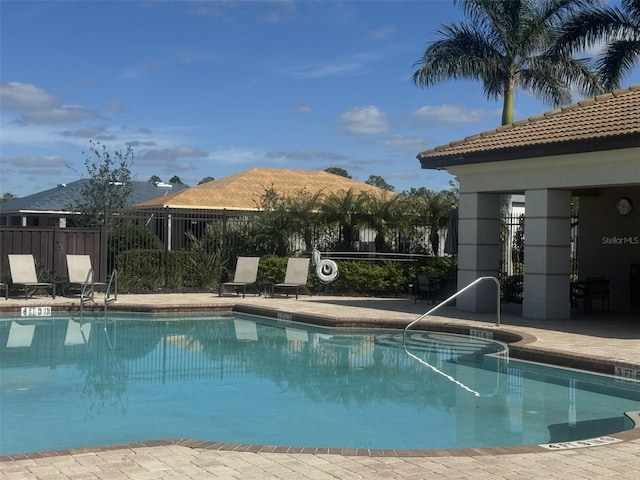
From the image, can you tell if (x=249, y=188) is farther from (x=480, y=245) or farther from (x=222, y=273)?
(x=480, y=245)

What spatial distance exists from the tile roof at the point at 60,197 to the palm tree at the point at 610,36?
23.8m

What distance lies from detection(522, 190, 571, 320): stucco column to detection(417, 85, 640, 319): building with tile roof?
0.07 feet

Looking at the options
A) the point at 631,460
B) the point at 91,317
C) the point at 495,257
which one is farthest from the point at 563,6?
the point at 631,460

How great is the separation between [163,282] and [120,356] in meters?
10.7

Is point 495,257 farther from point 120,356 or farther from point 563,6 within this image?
point 563,6

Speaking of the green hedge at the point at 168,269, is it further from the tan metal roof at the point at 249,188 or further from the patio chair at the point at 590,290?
the patio chair at the point at 590,290

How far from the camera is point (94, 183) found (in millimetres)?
31625

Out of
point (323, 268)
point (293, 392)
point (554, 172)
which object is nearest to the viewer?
point (293, 392)

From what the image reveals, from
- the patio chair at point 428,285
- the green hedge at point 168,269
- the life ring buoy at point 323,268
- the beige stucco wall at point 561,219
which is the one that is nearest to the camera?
the beige stucco wall at point 561,219

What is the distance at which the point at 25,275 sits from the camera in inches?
834

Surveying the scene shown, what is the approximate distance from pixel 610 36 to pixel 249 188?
1793 cm

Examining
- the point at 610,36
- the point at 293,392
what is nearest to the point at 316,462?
the point at 293,392

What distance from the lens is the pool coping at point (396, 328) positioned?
638 centimetres

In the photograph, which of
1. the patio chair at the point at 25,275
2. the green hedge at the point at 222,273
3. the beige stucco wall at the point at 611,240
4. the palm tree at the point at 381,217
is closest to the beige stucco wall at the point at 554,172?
the beige stucco wall at the point at 611,240
